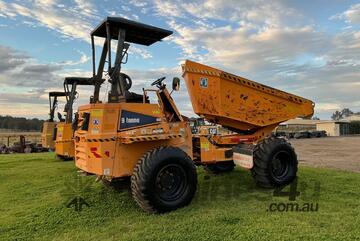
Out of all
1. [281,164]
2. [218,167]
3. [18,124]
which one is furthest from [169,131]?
[18,124]

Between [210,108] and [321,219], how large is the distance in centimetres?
325

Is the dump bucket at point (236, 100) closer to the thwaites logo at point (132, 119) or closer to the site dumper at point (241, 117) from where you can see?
the site dumper at point (241, 117)

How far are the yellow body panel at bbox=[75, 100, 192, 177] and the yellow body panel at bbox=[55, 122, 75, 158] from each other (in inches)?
316

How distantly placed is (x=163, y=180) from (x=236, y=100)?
2.78m

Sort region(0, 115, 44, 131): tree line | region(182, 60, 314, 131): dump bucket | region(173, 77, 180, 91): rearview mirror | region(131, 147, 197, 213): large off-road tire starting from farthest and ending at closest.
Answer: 1. region(0, 115, 44, 131): tree line
2. region(182, 60, 314, 131): dump bucket
3. region(173, 77, 180, 91): rearview mirror
4. region(131, 147, 197, 213): large off-road tire

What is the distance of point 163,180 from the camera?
6730 millimetres

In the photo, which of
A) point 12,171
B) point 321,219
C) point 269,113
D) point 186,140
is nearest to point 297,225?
point 321,219

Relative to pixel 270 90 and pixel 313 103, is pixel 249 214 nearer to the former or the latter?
pixel 270 90

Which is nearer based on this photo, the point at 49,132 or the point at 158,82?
the point at 158,82

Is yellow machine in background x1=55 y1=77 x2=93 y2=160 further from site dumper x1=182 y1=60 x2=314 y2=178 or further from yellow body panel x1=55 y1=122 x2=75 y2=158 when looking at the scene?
site dumper x1=182 y1=60 x2=314 y2=178

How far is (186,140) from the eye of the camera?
756cm

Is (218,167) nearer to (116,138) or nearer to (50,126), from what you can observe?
(116,138)

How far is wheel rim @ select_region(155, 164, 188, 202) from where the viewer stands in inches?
261

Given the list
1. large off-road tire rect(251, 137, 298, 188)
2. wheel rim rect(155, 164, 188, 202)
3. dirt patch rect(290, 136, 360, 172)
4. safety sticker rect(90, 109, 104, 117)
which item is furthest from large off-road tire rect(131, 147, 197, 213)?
dirt patch rect(290, 136, 360, 172)
